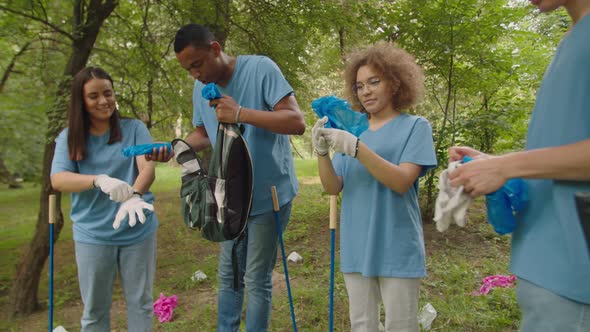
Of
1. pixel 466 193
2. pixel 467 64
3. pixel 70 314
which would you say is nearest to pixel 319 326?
pixel 466 193

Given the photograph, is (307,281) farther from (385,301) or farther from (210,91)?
(210,91)

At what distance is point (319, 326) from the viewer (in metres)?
2.96

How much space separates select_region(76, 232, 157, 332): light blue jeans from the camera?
2.03 metres

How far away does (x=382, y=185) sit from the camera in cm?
167

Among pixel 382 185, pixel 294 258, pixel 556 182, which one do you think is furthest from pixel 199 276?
pixel 556 182

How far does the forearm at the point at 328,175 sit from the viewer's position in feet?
5.73

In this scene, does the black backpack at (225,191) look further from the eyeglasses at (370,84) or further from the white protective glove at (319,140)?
the eyeglasses at (370,84)

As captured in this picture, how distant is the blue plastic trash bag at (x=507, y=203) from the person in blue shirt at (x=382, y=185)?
0.54 m

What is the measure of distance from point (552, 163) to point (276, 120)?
1.23m

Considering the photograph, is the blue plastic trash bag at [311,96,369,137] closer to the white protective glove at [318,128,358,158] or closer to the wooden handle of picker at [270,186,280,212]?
the white protective glove at [318,128,358,158]

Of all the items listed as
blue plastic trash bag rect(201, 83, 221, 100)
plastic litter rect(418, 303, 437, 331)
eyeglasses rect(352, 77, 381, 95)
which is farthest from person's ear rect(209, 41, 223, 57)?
plastic litter rect(418, 303, 437, 331)

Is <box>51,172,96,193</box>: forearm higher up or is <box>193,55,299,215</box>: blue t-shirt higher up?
<box>193,55,299,215</box>: blue t-shirt

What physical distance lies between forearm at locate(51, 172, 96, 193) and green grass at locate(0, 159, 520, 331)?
67.5 inches

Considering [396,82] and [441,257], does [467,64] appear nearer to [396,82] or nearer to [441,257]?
[441,257]
